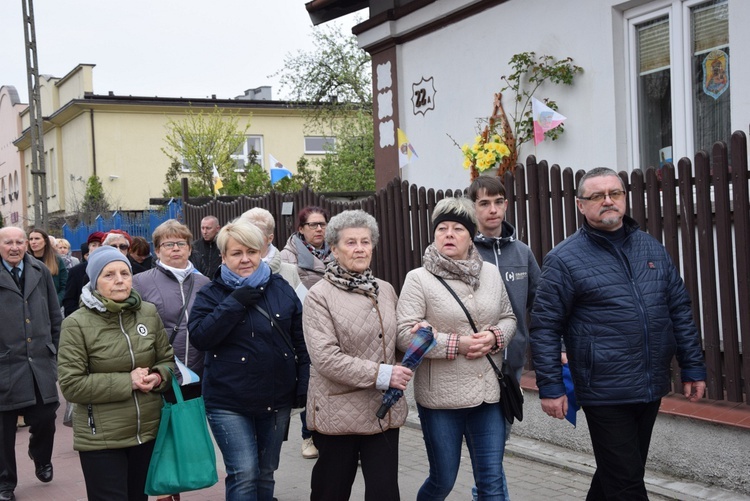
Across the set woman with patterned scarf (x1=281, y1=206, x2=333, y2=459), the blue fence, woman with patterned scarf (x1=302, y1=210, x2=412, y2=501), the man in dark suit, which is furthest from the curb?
the blue fence

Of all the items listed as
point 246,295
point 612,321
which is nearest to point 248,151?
point 246,295

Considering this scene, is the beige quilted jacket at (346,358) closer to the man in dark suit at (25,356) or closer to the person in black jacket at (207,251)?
the man in dark suit at (25,356)

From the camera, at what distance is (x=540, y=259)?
7449 mm

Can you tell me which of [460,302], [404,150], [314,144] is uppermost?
[314,144]

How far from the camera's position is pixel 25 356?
21.2ft

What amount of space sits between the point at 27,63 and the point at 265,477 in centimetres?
1587

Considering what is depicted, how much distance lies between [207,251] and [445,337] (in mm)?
6445

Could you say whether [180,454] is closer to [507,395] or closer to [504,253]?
[507,395]

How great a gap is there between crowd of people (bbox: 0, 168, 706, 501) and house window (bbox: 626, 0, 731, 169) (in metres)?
3.32

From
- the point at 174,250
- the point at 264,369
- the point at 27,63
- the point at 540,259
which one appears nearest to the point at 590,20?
the point at 540,259

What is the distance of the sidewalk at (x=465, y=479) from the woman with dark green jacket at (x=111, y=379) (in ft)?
5.41

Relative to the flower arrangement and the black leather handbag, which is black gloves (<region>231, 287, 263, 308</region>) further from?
the flower arrangement

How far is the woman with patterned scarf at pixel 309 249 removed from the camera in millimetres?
6805

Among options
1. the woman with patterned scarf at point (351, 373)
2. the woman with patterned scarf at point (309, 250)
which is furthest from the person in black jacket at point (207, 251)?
the woman with patterned scarf at point (351, 373)
